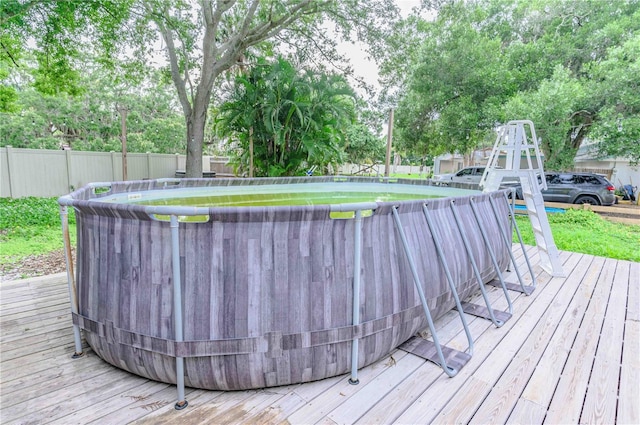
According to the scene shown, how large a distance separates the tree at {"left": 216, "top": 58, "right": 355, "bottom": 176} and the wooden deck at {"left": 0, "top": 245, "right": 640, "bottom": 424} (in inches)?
226

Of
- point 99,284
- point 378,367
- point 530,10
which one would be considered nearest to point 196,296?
point 99,284

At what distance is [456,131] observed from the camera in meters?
10.2

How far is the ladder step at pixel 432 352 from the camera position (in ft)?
7.11

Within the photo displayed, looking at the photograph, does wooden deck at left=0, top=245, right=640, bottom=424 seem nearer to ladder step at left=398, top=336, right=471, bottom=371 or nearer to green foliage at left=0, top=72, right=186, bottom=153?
ladder step at left=398, top=336, right=471, bottom=371

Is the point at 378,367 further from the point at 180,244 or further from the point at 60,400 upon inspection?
the point at 60,400

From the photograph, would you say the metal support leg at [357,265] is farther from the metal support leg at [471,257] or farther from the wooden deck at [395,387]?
the metal support leg at [471,257]

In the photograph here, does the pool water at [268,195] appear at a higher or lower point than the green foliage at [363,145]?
lower

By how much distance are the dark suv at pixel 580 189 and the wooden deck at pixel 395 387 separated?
8.51 m

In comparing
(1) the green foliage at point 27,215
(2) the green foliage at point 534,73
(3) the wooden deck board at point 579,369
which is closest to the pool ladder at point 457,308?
(3) the wooden deck board at point 579,369

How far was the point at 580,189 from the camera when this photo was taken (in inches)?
376

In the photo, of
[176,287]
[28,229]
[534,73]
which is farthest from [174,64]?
[534,73]

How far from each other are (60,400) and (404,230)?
214 centimetres

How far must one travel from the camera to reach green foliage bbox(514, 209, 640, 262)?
17.8 feet

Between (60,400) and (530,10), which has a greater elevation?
(530,10)
